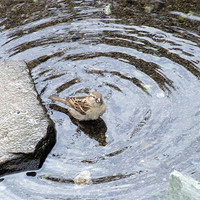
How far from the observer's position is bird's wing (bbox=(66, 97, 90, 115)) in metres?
5.72

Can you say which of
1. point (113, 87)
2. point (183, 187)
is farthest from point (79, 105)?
point (183, 187)

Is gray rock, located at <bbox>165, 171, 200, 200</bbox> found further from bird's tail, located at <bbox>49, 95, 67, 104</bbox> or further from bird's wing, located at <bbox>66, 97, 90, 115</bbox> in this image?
bird's tail, located at <bbox>49, 95, 67, 104</bbox>

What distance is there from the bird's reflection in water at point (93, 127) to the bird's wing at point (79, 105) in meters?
0.25

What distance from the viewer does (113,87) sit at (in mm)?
6383

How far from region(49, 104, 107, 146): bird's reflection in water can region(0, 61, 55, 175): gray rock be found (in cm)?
51

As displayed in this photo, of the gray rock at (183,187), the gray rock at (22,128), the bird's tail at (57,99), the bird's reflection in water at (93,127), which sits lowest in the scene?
the bird's reflection in water at (93,127)

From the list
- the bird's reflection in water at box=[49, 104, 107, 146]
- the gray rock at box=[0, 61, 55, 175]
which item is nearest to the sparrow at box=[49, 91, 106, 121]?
the bird's reflection in water at box=[49, 104, 107, 146]

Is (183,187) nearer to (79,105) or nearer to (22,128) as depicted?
(79,105)

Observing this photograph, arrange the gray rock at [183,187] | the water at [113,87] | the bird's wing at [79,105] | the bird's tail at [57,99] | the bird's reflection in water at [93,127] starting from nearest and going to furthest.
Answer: the gray rock at [183,187] < the water at [113,87] < the bird's reflection in water at [93,127] < the bird's wing at [79,105] < the bird's tail at [57,99]

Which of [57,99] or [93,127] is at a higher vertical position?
[57,99]

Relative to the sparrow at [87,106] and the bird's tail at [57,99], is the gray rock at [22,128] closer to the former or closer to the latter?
the bird's tail at [57,99]

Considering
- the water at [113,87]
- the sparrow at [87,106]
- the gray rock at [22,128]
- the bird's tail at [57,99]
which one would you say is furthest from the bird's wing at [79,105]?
the gray rock at [22,128]

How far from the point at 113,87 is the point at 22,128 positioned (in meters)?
1.76

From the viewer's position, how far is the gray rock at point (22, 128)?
502cm
